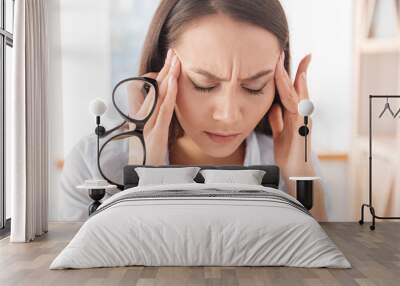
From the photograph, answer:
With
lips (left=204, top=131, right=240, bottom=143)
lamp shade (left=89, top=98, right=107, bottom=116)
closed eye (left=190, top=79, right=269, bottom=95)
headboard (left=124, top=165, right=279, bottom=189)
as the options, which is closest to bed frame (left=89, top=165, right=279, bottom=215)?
headboard (left=124, top=165, right=279, bottom=189)

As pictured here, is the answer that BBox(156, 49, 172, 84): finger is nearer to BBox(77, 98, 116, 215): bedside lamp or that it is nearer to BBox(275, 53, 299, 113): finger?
BBox(77, 98, 116, 215): bedside lamp

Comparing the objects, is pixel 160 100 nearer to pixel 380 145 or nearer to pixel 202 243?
pixel 380 145

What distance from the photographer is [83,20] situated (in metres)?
7.20

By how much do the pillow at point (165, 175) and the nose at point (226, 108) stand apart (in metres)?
0.74

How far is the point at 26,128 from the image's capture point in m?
5.87

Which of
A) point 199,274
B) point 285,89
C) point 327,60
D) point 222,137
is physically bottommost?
point 199,274

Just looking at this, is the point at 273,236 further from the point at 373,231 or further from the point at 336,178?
the point at 336,178

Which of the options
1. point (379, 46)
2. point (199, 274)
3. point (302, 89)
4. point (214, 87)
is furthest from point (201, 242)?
point (379, 46)

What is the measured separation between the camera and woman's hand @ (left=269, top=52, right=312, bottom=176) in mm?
7082

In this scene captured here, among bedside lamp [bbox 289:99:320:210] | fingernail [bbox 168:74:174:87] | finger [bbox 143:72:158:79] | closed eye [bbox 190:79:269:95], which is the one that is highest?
finger [bbox 143:72:158:79]

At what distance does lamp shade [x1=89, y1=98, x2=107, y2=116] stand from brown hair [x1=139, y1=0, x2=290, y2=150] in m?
0.61

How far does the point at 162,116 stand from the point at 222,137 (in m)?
0.74

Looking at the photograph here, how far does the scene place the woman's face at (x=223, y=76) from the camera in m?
6.92

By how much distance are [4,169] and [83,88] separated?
1396 millimetres
